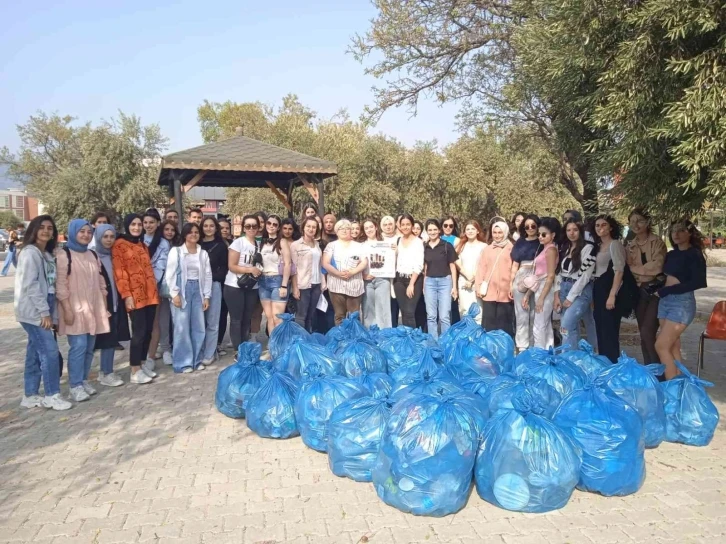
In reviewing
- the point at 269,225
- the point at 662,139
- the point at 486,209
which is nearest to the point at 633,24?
the point at 662,139

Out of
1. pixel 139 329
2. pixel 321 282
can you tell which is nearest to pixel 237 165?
pixel 321 282

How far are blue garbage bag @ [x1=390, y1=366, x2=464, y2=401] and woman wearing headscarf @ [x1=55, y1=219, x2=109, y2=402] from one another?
3.11 metres

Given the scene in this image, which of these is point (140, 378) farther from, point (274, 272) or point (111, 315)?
point (274, 272)

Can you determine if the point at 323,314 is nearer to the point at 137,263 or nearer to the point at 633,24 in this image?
the point at 137,263

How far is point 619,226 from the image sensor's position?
593 centimetres

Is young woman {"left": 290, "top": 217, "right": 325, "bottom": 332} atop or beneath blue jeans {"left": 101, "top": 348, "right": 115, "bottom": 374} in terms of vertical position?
atop

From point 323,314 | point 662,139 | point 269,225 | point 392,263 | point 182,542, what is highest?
point 662,139

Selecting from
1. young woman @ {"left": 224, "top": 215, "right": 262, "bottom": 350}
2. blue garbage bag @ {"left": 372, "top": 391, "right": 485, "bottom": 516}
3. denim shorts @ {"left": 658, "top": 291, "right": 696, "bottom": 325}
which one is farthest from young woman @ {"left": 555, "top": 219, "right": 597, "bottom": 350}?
young woman @ {"left": 224, "top": 215, "right": 262, "bottom": 350}

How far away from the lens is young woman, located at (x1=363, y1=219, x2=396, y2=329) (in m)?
6.98

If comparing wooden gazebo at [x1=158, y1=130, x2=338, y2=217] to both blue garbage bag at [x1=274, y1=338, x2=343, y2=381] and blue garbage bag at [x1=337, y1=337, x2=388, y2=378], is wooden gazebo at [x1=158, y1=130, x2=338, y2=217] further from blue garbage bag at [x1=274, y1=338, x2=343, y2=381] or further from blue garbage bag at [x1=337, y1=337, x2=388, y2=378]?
blue garbage bag at [x1=337, y1=337, x2=388, y2=378]

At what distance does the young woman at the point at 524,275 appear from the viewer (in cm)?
638

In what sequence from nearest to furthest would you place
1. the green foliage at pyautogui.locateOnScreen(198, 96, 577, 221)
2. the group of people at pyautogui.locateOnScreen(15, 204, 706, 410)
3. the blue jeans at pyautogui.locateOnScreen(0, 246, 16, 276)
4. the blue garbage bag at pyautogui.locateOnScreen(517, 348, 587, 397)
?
the blue garbage bag at pyautogui.locateOnScreen(517, 348, 587, 397)
the group of people at pyautogui.locateOnScreen(15, 204, 706, 410)
the blue jeans at pyautogui.locateOnScreen(0, 246, 16, 276)
the green foliage at pyautogui.locateOnScreen(198, 96, 577, 221)

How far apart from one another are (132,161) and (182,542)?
30923mm

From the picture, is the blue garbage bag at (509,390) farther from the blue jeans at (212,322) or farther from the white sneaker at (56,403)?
the white sneaker at (56,403)
